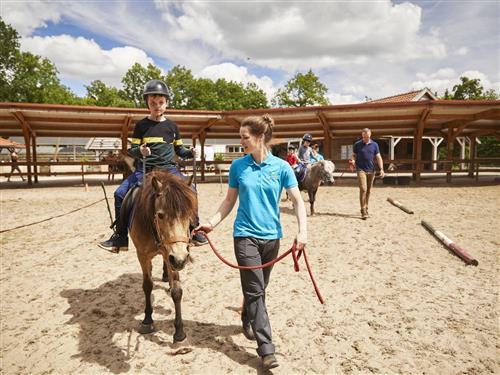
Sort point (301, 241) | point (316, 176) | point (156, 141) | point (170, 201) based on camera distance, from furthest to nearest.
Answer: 1. point (316, 176)
2. point (156, 141)
3. point (170, 201)
4. point (301, 241)

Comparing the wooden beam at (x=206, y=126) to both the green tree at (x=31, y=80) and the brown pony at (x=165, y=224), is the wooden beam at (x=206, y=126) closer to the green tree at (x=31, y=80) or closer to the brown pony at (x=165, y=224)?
the brown pony at (x=165, y=224)

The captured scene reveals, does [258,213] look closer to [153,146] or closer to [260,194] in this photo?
[260,194]

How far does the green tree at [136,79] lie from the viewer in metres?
66.2

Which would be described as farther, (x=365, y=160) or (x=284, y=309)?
(x=365, y=160)

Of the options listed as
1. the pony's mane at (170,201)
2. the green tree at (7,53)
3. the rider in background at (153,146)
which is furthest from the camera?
the green tree at (7,53)

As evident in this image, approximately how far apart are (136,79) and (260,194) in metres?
73.4

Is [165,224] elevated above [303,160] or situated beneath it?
situated beneath

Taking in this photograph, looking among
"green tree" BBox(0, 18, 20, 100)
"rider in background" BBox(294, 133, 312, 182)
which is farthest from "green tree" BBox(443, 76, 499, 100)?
"green tree" BBox(0, 18, 20, 100)

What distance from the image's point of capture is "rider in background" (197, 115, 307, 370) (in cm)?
271

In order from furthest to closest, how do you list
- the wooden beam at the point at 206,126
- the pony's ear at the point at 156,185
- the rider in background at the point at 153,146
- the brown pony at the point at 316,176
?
the wooden beam at the point at 206,126, the brown pony at the point at 316,176, the rider in background at the point at 153,146, the pony's ear at the point at 156,185

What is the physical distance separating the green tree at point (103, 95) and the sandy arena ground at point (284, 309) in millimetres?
63835

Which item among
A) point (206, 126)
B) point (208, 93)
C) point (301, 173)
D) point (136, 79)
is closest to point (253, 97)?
point (208, 93)

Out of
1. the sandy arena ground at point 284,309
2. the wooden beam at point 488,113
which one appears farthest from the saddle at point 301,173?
the wooden beam at point 488,113

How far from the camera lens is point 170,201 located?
2727mm
